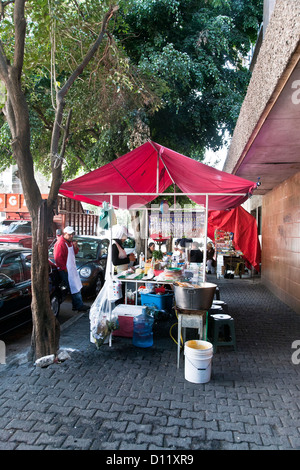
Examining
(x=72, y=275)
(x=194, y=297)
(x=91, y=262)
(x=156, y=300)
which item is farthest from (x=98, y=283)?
(x=194, y=297)

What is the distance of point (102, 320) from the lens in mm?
4902

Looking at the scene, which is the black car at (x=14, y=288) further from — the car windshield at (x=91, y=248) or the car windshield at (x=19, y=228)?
the car windshield at (x=19, y=228)

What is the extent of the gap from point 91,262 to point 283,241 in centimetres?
528

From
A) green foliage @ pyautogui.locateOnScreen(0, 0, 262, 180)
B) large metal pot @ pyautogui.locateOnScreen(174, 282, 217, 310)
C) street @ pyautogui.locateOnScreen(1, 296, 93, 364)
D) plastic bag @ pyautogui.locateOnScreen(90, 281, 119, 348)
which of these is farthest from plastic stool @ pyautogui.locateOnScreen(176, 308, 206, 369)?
green foliage @ pyautogui.locateOnScreen(0, 0, 262, 180)

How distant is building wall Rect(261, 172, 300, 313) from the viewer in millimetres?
7496

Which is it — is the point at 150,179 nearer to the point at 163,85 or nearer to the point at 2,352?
the point at 163,85

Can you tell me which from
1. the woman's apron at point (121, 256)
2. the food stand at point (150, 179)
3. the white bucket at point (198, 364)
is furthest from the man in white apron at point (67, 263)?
the white bucket at point (198, 364)

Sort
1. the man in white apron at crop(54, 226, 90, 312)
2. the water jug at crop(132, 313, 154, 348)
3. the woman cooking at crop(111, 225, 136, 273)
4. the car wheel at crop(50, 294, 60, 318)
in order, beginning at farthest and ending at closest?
the man in white apron at crop(54, 226, 90, 312) < the car wheel at crop(50, 294, 60, 318) < the woman cooking at crop(111, 225, 136, 273) < the water jug at crop(132, 313, 154, 348)

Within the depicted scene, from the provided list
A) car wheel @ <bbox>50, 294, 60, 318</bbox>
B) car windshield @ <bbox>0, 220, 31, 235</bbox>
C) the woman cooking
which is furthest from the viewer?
car windshield @ <bbox>0, 220, 31, 235</bbox>

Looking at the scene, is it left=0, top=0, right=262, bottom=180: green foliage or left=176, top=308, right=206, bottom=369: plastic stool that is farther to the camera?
left=0, top=0, right=262, bottom=180: green foliage

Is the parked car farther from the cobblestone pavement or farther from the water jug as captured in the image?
the water jug

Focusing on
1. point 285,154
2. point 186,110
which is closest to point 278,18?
point 285,154

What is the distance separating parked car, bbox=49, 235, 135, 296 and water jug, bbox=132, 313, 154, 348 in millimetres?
3275
